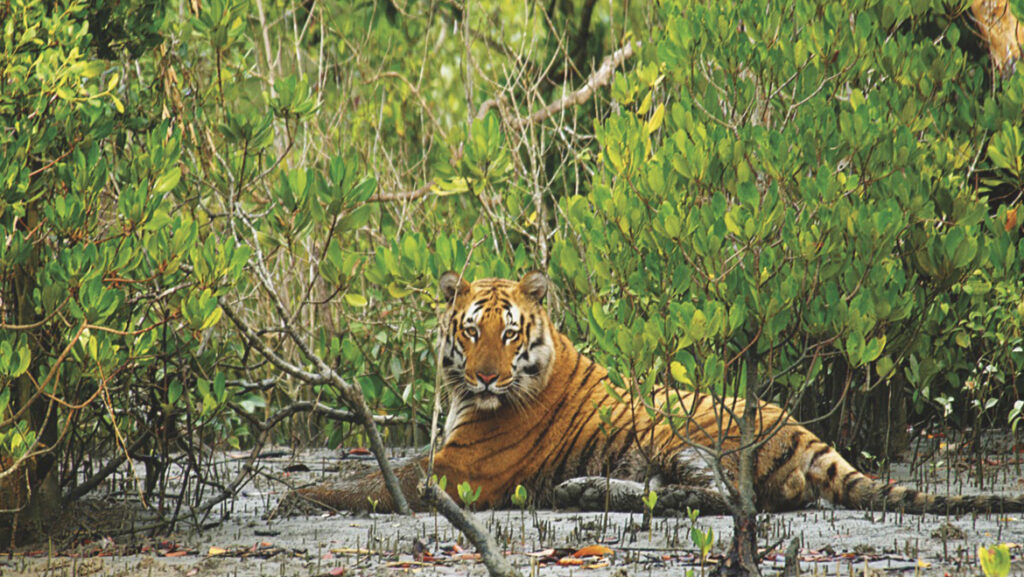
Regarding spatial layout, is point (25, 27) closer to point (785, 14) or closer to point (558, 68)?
point (785, 14)

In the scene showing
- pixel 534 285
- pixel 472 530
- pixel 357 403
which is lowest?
pixel 472 530

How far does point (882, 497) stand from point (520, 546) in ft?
5.82

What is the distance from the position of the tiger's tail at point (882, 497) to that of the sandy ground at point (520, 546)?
6cm

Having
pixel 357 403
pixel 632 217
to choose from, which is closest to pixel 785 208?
pixel 632 217

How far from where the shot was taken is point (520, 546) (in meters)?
4.60

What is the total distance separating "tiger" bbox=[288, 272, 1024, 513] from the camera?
5586mm

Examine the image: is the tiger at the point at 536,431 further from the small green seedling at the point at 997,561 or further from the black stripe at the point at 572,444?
the small green seedling at the point at 997,561

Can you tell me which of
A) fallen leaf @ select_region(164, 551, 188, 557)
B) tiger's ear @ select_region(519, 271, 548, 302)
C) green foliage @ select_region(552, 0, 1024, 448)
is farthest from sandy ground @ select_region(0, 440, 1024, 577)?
tiger's ear @ select_region(519, 271, 548, 302)

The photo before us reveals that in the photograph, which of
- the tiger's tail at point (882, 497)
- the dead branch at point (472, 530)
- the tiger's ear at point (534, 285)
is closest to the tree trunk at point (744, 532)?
the dead branch at point (472, 530)

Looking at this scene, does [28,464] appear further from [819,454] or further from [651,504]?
[819,454]

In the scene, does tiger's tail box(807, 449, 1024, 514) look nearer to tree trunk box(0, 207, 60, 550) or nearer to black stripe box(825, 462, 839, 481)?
black stripe box(825, 462, 839, 481)

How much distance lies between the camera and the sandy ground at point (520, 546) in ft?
13.6

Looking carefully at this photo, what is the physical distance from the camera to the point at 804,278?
4.10 meters

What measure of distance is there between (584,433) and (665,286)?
184 cm
